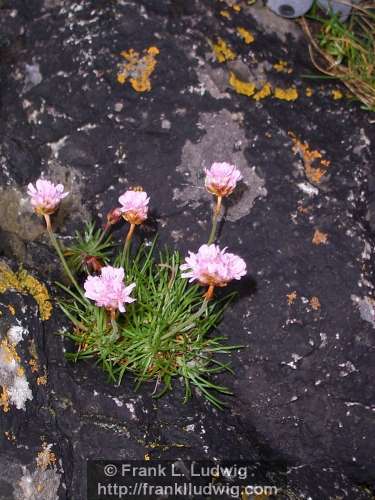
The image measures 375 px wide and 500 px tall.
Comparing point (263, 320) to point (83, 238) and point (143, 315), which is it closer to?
point (143, 315)

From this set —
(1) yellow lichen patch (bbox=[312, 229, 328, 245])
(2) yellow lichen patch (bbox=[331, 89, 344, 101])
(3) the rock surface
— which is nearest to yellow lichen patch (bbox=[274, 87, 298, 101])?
(3) the rock surface

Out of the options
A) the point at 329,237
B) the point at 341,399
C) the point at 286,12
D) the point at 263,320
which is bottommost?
the point at 341,399

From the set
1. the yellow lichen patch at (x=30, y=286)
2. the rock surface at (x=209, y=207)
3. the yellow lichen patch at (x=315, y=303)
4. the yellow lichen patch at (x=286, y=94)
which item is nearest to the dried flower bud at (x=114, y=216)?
the rock surface at (x=209, y=207)

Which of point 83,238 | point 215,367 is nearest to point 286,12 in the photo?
point 83,238

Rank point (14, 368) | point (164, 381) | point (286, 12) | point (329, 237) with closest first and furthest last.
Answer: point (14, 368) → point (164, 381) → point (329, 237) → point (286, 12)

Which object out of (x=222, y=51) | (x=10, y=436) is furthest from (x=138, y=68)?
(x=10, y=436)

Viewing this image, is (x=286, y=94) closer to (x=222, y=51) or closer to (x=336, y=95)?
(x=336, y=95)
